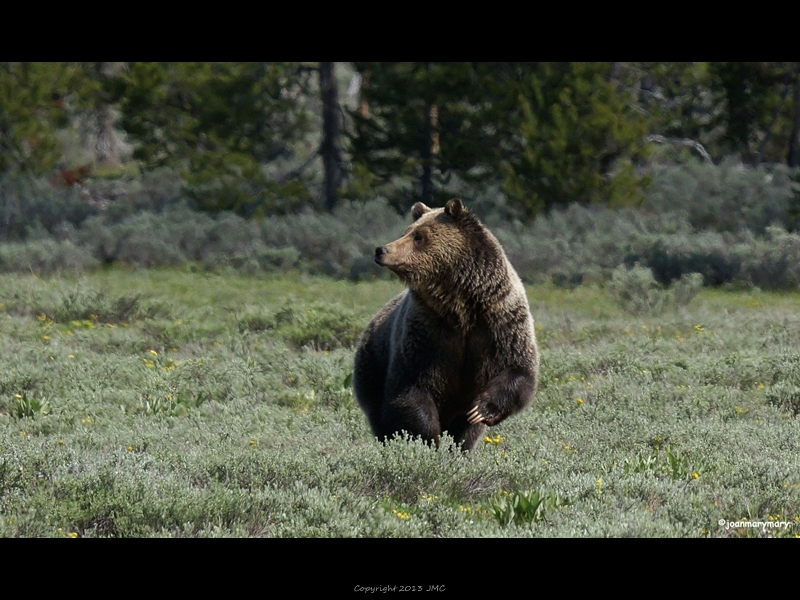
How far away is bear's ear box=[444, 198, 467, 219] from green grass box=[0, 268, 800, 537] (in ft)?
4.81

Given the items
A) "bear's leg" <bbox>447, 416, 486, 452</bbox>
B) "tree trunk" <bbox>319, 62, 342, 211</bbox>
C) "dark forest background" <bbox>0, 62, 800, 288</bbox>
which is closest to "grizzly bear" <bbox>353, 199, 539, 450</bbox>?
"bear's leg" <bbox>447, 416, 486, 452</bbox>

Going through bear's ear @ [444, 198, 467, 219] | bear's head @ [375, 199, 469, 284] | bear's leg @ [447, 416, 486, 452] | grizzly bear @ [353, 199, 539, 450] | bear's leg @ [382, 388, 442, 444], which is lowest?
bear's leg @ [447, 416, 486, 452]

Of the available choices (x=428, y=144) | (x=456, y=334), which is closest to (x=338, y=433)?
(x=456, y=334)

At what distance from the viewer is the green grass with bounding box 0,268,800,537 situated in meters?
5.29

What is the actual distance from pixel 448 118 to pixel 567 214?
134 inches

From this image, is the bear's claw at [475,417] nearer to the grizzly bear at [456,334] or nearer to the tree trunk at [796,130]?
the grizzly bear at [456,334]

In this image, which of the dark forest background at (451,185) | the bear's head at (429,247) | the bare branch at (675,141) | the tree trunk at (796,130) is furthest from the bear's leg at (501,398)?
the bare branch at (675,141)

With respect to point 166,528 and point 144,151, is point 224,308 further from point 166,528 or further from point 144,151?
point 144,151

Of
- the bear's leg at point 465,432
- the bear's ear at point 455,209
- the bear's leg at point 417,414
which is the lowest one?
the bear's leg at point 465,432

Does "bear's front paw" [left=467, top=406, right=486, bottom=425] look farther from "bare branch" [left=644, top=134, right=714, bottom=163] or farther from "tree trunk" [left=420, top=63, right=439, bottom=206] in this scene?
"bare branch" [left=644, top=134, right=714, bottom=163]

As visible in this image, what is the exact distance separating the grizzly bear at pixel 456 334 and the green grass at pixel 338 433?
0.38m

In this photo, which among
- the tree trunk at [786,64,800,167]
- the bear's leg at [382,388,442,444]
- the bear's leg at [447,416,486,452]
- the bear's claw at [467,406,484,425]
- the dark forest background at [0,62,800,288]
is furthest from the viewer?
the tree trunk at [786,64,800,167]

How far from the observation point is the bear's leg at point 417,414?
21.0 ft

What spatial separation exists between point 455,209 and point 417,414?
1285 mm
